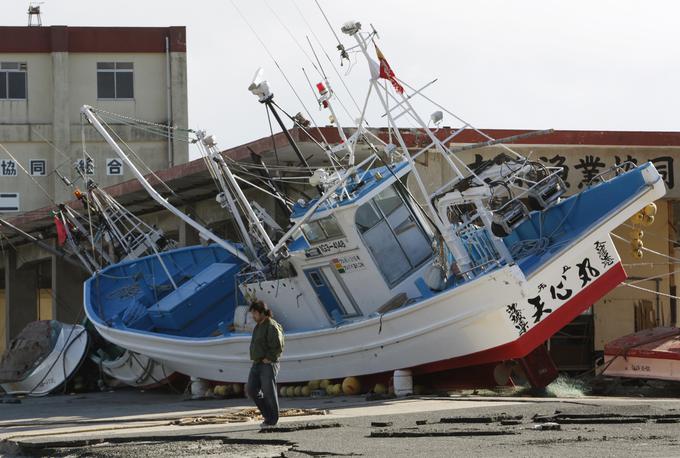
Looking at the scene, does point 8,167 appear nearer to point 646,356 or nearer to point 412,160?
point 412,160

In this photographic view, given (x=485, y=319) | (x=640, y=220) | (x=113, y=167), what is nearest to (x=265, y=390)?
(x=485, y=319)

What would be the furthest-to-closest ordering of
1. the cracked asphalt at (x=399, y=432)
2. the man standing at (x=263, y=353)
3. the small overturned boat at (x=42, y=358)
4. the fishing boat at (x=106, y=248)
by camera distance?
the small overturned boat at (x=42, y=358) → the fishing boat at (x=106, y=248) → the man standing at (x=263, y=353) → the cracked asphalt at (x=399, y=432)

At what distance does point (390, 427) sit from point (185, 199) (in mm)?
18548

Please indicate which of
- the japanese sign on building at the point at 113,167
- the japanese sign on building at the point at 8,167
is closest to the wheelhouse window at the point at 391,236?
the japanese sign on building at the point at 113,167

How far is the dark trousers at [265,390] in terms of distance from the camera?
44.5ft

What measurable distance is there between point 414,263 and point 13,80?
33.7m

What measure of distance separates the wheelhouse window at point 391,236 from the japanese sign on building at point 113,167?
101 ft

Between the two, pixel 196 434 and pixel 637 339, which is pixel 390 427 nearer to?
pixel 196 434

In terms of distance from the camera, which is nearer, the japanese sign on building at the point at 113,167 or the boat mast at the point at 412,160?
the boat mast at the point at 412,160

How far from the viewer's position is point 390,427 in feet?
42.1

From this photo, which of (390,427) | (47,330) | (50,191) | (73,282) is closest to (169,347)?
(47,330)

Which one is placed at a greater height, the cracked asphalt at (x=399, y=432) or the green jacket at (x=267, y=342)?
the green jacket at (x=267, y=342)

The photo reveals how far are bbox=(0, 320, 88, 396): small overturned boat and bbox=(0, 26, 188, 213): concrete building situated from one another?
24001 mm

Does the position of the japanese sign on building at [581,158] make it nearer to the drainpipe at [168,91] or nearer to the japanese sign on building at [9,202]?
the drainpipe at [168,91]
